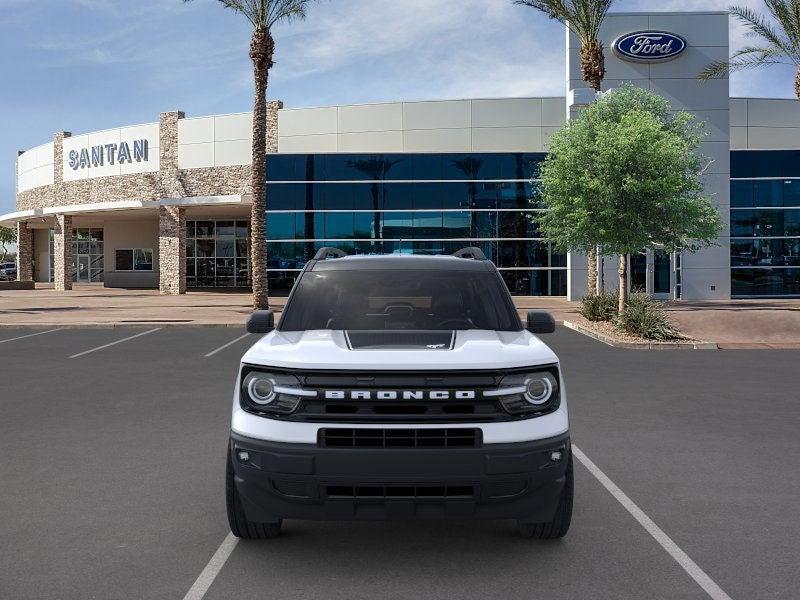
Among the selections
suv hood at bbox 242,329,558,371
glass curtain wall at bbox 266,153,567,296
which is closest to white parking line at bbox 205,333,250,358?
suv hood at bbox 242,329,558,371

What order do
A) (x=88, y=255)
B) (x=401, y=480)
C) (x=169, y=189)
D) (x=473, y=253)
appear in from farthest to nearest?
(x=88, y=255) → (x=169, y=189) → (x=473, y=253) → (x=401, y=480)

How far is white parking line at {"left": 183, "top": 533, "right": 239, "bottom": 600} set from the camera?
4.04 metres

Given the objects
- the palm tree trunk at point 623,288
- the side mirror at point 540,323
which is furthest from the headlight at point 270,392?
the palm tree trunk at point 623,288

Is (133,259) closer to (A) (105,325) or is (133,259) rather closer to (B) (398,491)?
(A) (105,325)

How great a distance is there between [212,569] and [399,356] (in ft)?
5.24

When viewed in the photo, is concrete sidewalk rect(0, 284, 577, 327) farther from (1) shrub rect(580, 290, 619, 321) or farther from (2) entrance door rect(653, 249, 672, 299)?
(2) entrance door rect(653, 249, 672, 299)

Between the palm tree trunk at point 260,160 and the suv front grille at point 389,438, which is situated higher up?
the palm tree trunk at point 260,160

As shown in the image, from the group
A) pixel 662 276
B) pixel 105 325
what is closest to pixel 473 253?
pixel 105 325

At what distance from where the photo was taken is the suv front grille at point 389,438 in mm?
4078

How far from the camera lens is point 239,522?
4594mm

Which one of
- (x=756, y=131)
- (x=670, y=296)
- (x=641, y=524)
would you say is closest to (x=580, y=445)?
(x=641, y=524)

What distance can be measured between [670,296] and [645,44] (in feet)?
36.4

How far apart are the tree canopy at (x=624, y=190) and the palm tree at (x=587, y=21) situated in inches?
165

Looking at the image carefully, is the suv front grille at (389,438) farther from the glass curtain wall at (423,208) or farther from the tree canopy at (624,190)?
the glass curtain wall at (423,208)
